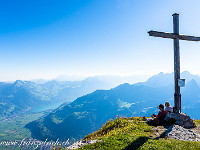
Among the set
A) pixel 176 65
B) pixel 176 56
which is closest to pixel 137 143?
pixel 176 65

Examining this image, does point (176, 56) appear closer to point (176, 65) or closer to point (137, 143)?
point (176, 65)

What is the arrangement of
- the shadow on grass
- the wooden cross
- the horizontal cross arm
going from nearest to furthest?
the shadow on grass
the horizontal cross arm
the wooden cross

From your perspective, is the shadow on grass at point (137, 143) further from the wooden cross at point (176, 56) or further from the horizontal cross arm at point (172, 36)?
the horizontal cross arm at point (172, 36)

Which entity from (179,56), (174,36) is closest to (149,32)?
(174,36)

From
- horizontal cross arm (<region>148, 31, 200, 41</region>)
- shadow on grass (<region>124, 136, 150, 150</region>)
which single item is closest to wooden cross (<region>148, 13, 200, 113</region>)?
horizontal cross arm (<region>148, 31, 200, 41</region>)

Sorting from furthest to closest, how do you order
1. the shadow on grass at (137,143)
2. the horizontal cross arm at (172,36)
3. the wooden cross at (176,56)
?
the wooden cross at (176,56) < the horizontal cross arm at (172,36) < the shadow on grass at (137,143)

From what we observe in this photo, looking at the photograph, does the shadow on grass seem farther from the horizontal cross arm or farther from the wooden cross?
the horizontal cross arm

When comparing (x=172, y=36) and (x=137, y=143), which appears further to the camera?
(x=172, y=36)

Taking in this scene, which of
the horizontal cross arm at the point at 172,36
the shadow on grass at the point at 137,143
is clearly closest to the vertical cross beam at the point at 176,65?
the horizontal cross arm at the point at 172,36

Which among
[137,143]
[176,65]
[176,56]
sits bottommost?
[137,143]

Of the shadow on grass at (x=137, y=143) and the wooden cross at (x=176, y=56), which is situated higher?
the wooden cross at (x=176, y=56)

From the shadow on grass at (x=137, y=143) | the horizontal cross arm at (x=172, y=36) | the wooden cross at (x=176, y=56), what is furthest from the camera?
the wooden cross at (x=176, y=56)

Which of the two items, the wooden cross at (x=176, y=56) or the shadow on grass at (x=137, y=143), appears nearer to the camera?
the shadow on grass at (x=137, y=143)

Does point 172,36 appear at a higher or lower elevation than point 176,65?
higher
